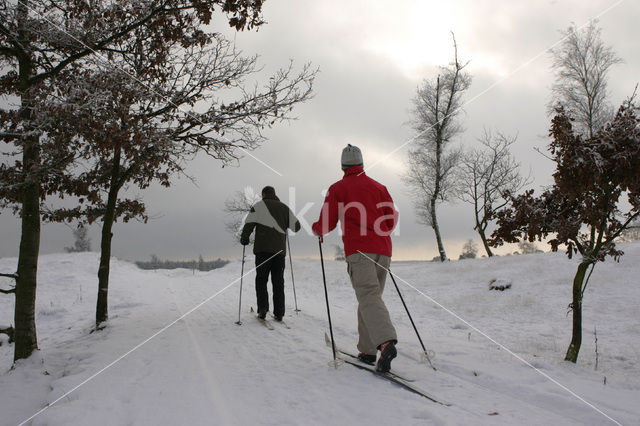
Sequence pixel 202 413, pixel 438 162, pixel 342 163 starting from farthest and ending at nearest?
1. pixel 438 162
2. pixel 342 163
3. pixel 202 413

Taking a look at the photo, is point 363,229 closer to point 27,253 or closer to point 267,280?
point 267,280

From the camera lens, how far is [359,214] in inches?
176

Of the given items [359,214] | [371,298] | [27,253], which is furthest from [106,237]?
[371,298]

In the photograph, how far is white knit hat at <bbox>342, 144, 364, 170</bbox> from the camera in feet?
15.7

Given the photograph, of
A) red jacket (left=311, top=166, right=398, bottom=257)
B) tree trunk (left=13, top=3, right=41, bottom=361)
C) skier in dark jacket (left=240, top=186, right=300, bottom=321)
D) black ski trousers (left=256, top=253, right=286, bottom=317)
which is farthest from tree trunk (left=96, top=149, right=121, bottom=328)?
red jacket (left=311, top=166, right=398, bottom=257)

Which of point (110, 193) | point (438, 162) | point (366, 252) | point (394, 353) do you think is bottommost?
point (394, 353)

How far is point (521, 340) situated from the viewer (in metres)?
7.77

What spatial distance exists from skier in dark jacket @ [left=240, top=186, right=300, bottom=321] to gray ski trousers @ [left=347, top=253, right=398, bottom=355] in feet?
10.7

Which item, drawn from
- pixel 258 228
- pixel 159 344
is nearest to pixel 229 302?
pixel 258 228

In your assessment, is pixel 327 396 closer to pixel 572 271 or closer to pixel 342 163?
pixel 342 163

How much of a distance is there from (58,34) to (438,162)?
76.3 feet

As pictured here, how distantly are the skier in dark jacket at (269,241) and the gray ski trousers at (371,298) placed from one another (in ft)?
10.7

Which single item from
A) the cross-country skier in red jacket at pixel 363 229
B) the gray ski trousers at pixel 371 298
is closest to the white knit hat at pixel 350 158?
the cross-country skier in red jacket at pixel 363 229

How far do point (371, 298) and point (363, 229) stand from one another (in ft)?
2.65
